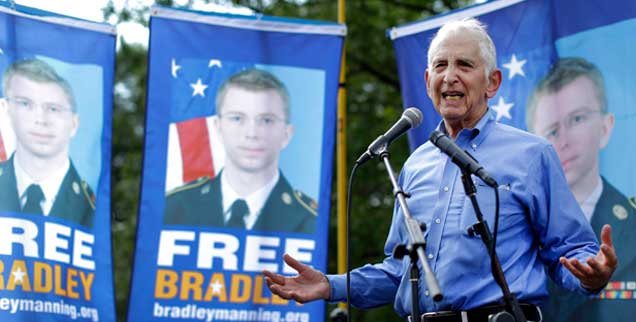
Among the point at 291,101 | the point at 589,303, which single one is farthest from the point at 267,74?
the point at 589,303

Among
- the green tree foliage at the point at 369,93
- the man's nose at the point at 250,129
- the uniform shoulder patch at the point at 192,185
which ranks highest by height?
the green tree foliage at the point at 369,93

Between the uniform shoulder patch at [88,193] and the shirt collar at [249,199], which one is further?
the shirt collar at [249,199]

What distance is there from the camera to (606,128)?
509 centimetres

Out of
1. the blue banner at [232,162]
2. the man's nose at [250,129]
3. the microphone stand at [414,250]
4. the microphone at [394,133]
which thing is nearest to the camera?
the microphone stand at [414,250]

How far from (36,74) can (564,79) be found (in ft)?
9.61

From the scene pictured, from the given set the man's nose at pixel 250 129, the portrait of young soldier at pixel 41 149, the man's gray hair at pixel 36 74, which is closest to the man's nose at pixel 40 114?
the portrait of young soldier at pixel 41 149

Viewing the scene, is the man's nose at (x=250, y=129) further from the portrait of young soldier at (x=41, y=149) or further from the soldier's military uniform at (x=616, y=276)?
the soldier's military uniform at (x=616, y=276)

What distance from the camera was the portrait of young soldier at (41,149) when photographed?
205 inches

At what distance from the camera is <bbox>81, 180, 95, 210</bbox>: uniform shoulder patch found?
5574mm

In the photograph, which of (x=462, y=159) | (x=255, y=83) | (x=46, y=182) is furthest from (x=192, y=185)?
(x=462, y=159)

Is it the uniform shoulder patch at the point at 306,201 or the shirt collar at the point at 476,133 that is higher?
the uniform shoulder patch at the point at 306,201

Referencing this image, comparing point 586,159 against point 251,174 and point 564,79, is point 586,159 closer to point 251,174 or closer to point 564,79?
point 564,79

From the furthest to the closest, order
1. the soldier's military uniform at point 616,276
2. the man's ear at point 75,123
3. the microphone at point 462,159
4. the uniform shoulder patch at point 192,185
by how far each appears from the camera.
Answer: the uniform shoulder patch at point 192,185 < the man's ear at point 75,123 < the soldier's military uniform at point 616,276 < the microphone at point 462,159

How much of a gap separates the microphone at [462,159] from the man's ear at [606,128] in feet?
6.89
